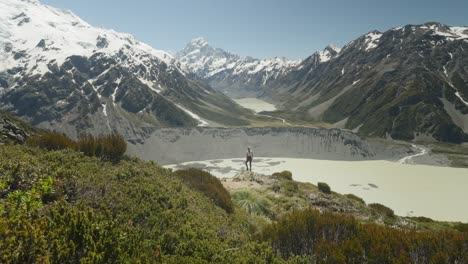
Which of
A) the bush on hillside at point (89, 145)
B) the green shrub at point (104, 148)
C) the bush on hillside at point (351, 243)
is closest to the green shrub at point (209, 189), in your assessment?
the green shrub at point (104, 148)

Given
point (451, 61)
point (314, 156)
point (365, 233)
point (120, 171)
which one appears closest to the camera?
point (365, 233)

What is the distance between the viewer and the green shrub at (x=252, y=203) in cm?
2136

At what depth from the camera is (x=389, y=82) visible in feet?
644

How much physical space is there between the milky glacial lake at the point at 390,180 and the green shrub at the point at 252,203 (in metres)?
24.1

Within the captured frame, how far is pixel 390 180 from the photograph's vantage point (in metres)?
59.6

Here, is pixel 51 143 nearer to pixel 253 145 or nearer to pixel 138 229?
pixel 138 229

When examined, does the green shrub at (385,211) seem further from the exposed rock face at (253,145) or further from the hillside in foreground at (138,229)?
the exposed rock face at (253,145)

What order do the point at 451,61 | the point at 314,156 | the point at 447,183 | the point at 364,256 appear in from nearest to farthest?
the point at 364,256, the point at 447,183, the point at 314,156, the point at 451,61

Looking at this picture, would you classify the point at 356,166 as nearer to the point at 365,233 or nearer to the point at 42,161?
the point at 365,233

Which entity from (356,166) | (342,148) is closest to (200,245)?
(356,166)

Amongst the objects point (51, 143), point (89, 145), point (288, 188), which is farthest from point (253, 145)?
point (51, 143)

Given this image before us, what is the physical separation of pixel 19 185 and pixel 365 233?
11.7m

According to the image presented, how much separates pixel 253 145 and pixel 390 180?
1846 inches

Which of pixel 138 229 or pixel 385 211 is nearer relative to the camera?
pixel 138 229
